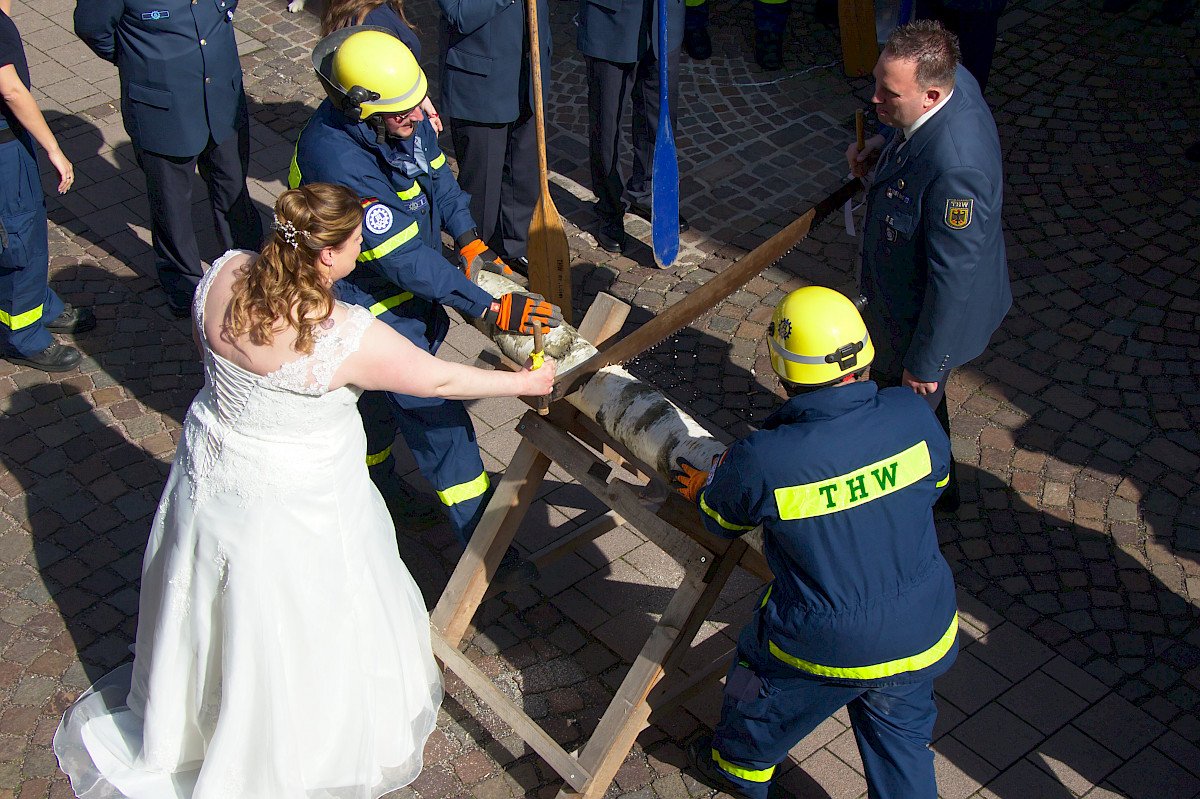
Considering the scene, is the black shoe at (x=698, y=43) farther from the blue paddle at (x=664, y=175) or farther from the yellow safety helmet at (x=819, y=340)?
the yellow safety helmet at (x=819, y=340)

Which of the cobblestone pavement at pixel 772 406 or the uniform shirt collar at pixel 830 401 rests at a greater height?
the uniform shirt collar at pixel 830 401

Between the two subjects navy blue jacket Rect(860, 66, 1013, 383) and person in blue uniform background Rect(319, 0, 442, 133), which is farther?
person in blue uniform background Rect(319, 0, 442, 133)

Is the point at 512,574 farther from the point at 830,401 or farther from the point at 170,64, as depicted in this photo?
the point at 170,64

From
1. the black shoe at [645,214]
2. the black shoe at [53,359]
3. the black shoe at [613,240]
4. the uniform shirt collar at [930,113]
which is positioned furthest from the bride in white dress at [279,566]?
the black shoe at [645,214]

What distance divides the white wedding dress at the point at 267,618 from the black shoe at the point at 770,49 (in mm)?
5068

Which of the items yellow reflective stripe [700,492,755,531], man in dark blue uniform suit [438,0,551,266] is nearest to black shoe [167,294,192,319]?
man in dark blue uniform suit [438,0,551,266]

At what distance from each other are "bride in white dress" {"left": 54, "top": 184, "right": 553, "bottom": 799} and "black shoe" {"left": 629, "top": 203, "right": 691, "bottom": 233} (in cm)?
296

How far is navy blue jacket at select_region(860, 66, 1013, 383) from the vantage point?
11.0ft

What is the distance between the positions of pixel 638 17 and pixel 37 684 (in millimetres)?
3984

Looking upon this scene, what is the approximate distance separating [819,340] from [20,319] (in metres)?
3.93

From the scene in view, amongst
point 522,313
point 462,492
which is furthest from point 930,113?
point 462,492

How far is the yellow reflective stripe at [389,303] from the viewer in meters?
3.41

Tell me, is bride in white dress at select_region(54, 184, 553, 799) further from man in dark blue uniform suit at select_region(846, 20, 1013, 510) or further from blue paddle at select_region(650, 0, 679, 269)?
blue paddle at select_region(650, 0, 679, 269)

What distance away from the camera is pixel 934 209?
3.39 meters
